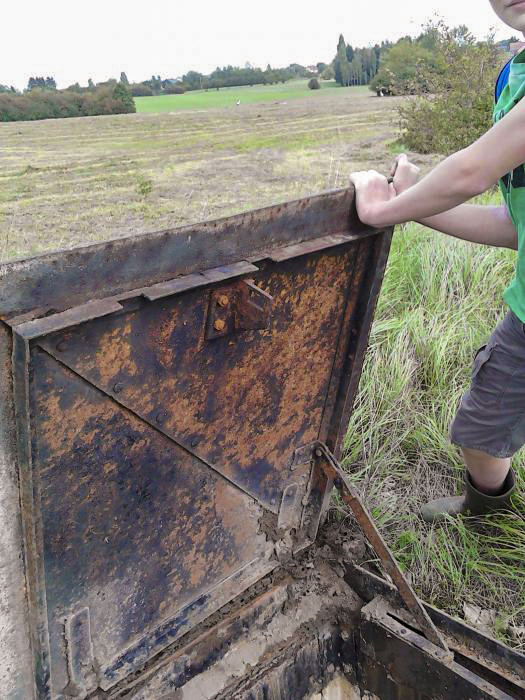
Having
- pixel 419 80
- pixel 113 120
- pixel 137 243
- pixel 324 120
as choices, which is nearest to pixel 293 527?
pixel 137 243

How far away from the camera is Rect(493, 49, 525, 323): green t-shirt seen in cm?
165

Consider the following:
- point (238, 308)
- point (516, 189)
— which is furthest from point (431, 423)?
point (238, 308)

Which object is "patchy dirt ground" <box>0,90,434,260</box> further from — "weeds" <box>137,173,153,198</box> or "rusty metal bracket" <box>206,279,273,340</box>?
"rusty metal bracket" <box>206,279,273,340</box>

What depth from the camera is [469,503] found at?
2.59 meters

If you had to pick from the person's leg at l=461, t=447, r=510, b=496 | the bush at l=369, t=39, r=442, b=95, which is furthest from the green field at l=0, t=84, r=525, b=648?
the bush at l=369, t=39, r=442, b=95

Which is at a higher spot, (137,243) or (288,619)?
(137,243)

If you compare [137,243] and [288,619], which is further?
[288,619]

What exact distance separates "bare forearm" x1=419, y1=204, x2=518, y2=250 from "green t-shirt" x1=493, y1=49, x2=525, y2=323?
0.09 metres

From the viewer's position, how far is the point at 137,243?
1228 millimetres

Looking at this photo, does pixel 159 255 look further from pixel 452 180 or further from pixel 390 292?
pixel 390 292

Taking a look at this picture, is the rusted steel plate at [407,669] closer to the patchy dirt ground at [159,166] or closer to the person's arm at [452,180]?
the person's arm at [452,180]

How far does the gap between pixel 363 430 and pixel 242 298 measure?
6.31 feet

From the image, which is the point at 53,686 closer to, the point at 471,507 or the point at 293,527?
the point at 293,527

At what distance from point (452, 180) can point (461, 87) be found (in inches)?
368
